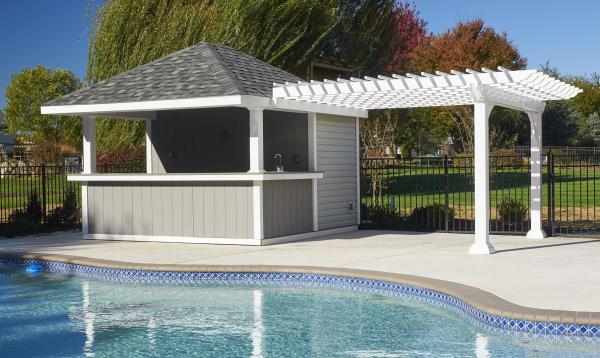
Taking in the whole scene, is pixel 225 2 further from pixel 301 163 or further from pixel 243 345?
pixel 243 345

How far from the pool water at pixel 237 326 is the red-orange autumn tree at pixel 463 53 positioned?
28.6 metres

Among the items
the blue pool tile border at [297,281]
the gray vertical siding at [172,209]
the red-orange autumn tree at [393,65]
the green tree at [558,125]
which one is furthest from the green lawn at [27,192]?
the green tree at [558,125]

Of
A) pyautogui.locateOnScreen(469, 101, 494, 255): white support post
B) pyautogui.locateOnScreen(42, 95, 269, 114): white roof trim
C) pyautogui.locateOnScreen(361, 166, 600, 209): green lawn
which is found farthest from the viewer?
pyautogui.locateOnScreen(361, 166, 600, 209): green lawn

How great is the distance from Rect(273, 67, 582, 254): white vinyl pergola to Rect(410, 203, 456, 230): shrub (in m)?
2.33

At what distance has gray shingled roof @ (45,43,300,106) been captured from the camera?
12320mm

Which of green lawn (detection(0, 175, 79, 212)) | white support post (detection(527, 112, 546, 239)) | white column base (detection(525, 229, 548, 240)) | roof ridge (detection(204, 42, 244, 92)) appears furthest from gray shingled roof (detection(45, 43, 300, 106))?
white column base (detection(525, 229, 548, 240))

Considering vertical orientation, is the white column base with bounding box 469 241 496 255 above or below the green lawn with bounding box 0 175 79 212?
below

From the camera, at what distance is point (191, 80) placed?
1292cm

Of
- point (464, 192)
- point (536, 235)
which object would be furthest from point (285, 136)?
point (464, 192)

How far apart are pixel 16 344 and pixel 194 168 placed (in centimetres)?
839

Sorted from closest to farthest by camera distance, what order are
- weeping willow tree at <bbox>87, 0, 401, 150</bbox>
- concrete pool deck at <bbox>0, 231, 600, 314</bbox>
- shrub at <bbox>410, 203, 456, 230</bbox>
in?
concrete pool deck at <bbox>0, 231, 600, 314</bbox>
shrub at <bbox>410, 203, 456, 230</bbox>
weeping willow tree at <bbox>87, 0, 401, 150</bbox>

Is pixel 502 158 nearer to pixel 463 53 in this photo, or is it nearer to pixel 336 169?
pixel 336 169

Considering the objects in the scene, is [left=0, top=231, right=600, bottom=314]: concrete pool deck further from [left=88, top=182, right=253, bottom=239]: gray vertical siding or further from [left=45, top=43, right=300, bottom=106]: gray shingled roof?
[left=45, top=43, right=300, bottom=106]: gray shingled roof

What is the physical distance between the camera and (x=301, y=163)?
1420cm
